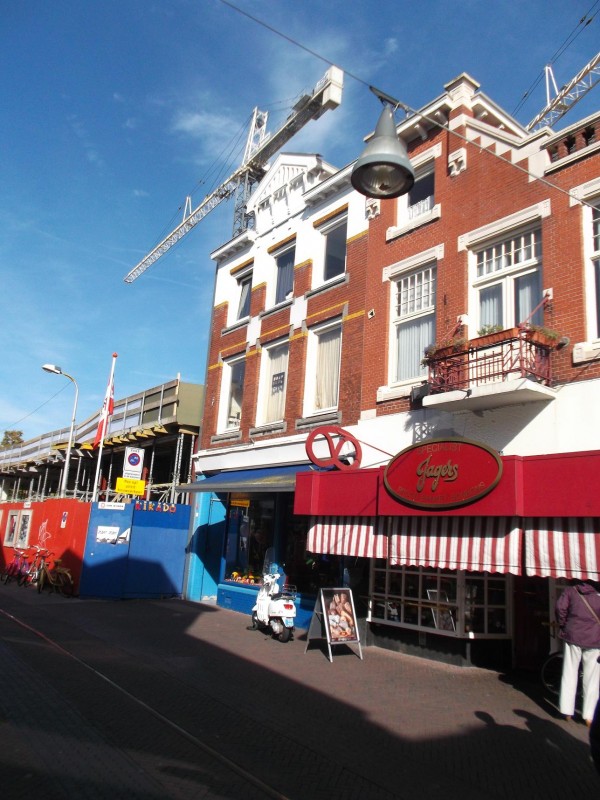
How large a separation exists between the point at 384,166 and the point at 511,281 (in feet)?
15.3

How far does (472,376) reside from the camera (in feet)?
32.7

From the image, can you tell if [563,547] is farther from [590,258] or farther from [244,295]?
[244,295]

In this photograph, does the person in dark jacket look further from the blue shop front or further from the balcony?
the blue shop front

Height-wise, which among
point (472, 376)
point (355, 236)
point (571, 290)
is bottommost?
point (472, 376)

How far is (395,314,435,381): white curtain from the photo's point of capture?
1198cm

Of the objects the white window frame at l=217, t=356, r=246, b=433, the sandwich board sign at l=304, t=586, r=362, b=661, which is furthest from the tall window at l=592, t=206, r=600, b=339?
the white window frame at l=217, t=356, r=246, b=433

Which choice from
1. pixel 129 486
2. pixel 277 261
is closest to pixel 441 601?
pixel 277 261

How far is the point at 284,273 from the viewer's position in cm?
1731

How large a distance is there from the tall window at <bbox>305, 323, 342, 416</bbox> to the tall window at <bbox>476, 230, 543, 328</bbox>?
13.8 ft

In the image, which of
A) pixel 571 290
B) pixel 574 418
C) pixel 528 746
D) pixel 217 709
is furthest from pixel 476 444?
pixel 217 709

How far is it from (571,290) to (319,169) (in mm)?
9273

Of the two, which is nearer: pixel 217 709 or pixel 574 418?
pixel 217 709

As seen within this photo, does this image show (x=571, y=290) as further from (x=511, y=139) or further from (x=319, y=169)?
(x=319, y=169)

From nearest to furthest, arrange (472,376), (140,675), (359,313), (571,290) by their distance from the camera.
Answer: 1. (140,675)
2. (571,290)
3. (472,376)
4. (359,313)
